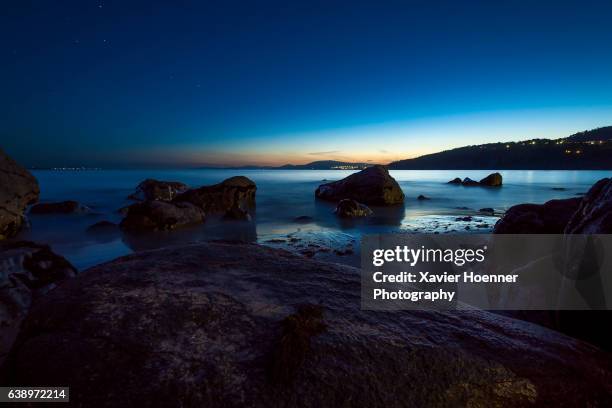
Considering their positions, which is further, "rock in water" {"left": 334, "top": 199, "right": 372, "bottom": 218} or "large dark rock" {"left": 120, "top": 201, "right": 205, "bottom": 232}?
"rock in water" {"left": 334, "top": 199, "right": 372, "bottom": 218}

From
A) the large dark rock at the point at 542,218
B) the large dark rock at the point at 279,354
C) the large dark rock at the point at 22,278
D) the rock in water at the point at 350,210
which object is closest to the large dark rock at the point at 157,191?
the rock in water at the point at 350,210

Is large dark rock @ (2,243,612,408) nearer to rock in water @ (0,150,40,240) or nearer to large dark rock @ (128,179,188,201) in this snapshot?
rock in water @ (0,150,40,240)

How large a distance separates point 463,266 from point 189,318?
5.52 metres

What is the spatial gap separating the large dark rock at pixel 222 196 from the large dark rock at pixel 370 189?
17.9 ft

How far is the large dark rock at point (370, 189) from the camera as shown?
1620 centimetres

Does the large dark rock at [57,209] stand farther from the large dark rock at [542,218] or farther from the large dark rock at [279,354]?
the large dark rock at [542,218]

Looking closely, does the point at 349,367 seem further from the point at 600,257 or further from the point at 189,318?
the point at 600,257

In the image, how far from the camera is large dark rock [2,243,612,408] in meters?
1.37

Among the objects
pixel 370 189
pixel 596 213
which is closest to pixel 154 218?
pixel 596 213

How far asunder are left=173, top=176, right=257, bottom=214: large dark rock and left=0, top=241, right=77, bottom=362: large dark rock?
28.4 feet

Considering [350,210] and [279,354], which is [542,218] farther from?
[350,210]

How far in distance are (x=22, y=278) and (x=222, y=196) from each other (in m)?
10.7

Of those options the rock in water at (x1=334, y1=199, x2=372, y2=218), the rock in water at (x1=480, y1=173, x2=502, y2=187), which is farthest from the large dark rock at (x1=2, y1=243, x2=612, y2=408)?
the rock in water at (x1=480, y1=173, x2=502, y2=187)

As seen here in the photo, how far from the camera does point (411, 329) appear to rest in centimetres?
183
